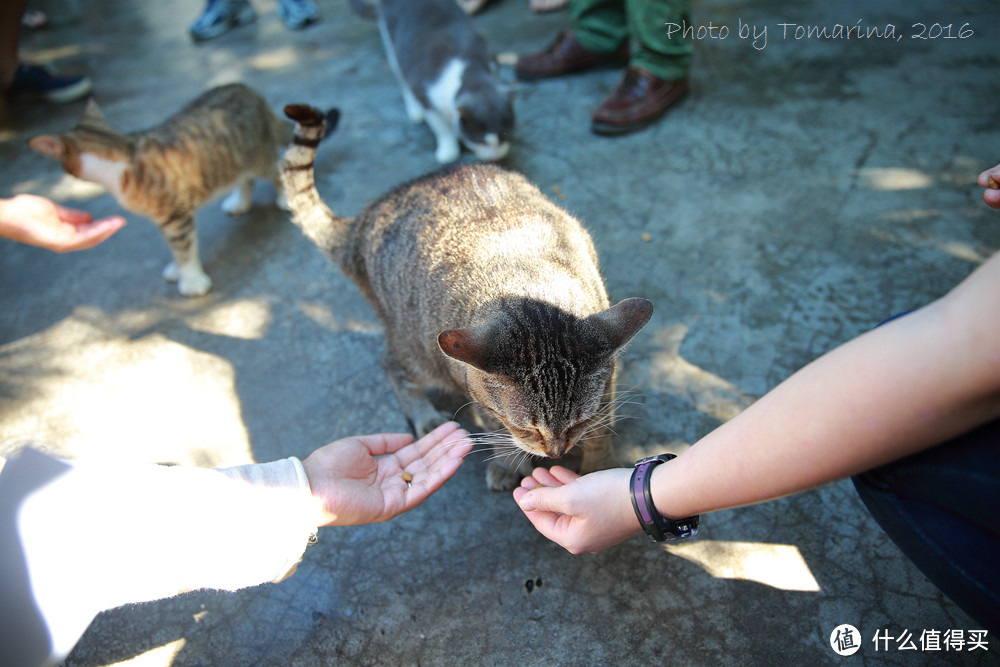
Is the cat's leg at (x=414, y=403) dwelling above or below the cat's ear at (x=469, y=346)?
below

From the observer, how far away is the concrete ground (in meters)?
1.68

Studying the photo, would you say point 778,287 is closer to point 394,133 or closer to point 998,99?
point 998,99

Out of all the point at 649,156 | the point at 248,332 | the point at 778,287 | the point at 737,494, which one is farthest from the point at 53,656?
the point at 649,156

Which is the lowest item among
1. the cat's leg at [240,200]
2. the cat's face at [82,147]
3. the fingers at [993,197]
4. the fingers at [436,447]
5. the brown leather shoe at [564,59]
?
the cat's leg at [240,200]

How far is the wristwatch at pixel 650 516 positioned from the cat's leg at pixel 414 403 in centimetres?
99

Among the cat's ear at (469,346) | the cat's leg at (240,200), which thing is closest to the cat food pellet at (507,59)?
the cat's leg at (240,200)

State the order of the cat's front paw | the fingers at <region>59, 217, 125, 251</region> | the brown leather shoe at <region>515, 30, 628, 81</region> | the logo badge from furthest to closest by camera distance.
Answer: the brown leather shoe at <region>515, 30, 628, 81</region> → the fingers at <region>59, 217, 125, 251</region> → the cat's front paw → the logo badge

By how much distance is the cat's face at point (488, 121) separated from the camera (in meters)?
3.34

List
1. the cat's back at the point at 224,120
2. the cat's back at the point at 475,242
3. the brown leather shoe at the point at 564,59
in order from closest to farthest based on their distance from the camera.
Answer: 1. the cat's back at the point at 475,242
2. the cat's back at the point at 224,120
3. the brown leather shoe at the point at 564,59

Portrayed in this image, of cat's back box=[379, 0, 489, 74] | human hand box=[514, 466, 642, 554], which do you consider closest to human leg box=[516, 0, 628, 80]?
cat's back box=[379, 0, 489, 74]

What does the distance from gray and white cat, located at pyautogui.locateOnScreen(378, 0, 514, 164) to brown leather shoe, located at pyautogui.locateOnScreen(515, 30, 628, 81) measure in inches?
19.2

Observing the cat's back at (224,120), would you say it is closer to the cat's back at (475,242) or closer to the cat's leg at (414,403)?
the cat's back at (475,242)

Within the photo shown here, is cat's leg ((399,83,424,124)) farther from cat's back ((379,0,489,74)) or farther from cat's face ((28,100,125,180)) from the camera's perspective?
cat's face ((28,100,125,180))

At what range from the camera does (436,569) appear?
1.82m
